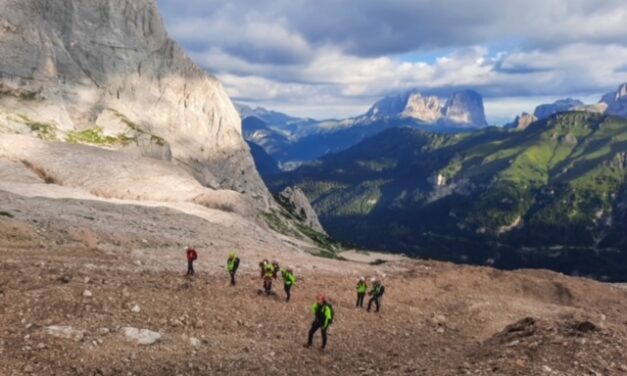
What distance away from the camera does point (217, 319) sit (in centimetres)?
2830

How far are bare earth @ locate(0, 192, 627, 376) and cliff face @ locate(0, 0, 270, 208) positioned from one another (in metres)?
76.8

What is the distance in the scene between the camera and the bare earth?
850 inches

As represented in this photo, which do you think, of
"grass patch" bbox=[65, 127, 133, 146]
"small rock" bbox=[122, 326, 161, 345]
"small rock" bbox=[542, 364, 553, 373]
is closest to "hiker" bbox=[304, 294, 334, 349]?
"small rock" bbox=[122, 326, 161, 345]

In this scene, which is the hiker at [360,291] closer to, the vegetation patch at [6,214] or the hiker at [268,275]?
the hiker at [268,275]

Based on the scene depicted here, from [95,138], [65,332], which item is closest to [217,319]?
[65,332]

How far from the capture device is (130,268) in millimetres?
36062

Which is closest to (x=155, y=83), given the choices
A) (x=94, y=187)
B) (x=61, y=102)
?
(x=61, y=102)

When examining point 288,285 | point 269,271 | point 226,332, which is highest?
point 269,271

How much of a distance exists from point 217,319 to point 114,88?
126m

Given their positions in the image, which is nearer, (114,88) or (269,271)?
(269,271)

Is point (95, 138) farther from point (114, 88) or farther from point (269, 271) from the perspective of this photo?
point (269, 271)

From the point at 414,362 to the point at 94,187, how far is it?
69.1 metres

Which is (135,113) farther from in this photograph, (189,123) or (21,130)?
(21,130)

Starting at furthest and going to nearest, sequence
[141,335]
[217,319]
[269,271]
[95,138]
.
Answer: [95,138] → [269,271] → [217,319] → [141,335]
